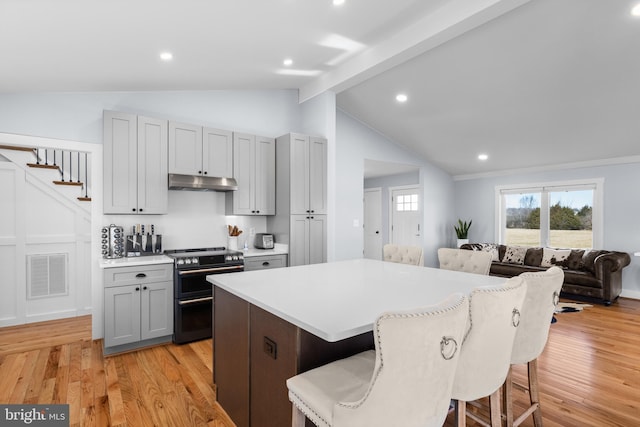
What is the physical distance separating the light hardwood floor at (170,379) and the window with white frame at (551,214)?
2.51 meters

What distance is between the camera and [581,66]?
3703mm

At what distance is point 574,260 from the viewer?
5.47 metres

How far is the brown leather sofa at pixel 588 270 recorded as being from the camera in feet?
16.0

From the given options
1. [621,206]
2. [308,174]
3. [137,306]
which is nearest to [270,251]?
[308,174]

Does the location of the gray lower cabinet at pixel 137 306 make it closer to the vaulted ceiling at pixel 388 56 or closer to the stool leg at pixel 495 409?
the vaulted ceiling at pixel 388 56

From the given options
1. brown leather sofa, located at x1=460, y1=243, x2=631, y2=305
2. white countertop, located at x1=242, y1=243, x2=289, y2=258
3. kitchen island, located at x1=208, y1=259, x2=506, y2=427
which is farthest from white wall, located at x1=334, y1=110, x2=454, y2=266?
kitchen island, located at x1=208, y1=259, x2=506, y2=427

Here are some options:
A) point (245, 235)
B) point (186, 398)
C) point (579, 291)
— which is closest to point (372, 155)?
point (245, 235)

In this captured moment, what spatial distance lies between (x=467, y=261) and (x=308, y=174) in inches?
91.5

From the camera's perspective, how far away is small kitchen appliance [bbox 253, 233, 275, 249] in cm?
443

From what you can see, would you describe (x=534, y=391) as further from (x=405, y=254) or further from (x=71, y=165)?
(x=71, y=165)

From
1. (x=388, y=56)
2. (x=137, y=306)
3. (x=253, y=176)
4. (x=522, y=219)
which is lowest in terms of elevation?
(x=137, y=306)

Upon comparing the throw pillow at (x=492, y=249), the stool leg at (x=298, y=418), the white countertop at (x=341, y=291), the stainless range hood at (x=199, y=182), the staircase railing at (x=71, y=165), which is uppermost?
the staircase railing at (x=71, y=165)

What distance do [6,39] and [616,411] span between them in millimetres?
4764

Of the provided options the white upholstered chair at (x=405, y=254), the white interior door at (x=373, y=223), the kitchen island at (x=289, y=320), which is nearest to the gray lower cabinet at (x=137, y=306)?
the kitchen island at (x=289, y=320)
